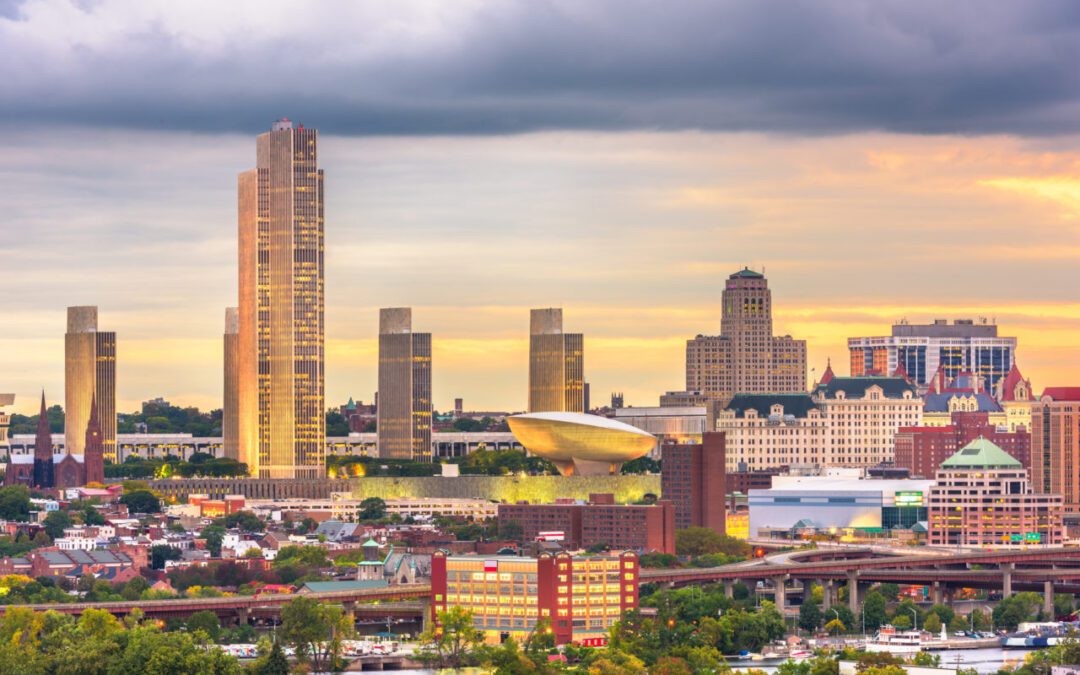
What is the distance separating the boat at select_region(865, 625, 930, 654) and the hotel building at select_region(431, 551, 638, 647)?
11.9 metres

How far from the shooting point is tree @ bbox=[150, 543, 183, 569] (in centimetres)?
19312

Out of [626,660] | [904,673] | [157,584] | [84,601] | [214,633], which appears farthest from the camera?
[157,584]

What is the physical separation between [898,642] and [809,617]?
12312 mm

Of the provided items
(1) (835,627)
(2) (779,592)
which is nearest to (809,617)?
(1) (835,627)

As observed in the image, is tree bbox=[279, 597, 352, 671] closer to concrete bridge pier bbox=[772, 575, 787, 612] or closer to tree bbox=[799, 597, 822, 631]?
tree bbox=[799, 597, 822, 631]

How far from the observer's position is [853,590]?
A: 591 feet

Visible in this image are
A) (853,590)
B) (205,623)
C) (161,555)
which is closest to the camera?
(205,623)

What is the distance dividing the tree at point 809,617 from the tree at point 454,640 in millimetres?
23506

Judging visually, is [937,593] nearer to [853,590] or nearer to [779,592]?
[853,590]

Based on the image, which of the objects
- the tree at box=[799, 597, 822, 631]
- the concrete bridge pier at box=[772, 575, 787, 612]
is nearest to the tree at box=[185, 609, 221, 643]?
the tree at box=[799, 597, 822, 631]

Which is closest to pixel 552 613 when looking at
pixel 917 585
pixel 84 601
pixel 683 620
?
pixel 683 620

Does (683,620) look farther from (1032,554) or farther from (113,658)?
(1032,554)

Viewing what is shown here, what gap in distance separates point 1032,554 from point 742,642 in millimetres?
46858

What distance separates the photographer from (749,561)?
198 m
